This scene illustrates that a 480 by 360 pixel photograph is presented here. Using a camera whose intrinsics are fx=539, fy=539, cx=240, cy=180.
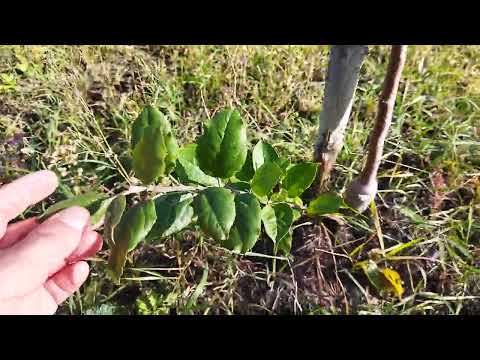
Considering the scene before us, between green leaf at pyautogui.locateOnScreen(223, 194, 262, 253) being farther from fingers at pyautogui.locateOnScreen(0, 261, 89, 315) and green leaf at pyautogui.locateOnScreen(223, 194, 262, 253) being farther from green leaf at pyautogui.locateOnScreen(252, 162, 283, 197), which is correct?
fingers at pyautogui.locateOnScreen(0, 261, 89, 315)

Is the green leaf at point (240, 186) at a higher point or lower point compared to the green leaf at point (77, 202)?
lower

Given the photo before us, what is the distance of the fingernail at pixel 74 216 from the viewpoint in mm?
1202

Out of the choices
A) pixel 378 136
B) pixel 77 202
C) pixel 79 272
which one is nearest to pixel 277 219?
pixel 378 136

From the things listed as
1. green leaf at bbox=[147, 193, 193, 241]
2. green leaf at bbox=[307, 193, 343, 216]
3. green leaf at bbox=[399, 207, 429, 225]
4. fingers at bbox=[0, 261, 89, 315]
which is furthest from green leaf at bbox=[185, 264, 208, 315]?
green leaf at bbox=[399, 207, 429, 225]

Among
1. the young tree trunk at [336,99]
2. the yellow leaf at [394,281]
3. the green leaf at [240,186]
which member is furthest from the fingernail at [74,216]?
the yellow leaf at [394,281]

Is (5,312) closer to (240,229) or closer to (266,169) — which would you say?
(240,229)

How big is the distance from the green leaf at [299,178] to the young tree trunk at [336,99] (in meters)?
0.23

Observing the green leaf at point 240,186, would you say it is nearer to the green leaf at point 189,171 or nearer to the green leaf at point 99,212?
the green leaf at point 189,171

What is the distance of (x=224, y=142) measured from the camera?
1248 mm

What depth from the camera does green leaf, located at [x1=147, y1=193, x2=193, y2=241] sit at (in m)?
1.21

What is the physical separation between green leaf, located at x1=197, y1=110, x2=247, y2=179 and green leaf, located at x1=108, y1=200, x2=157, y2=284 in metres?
0.18

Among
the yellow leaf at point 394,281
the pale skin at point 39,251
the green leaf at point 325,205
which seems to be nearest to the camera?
the pale skin at point 39,251
